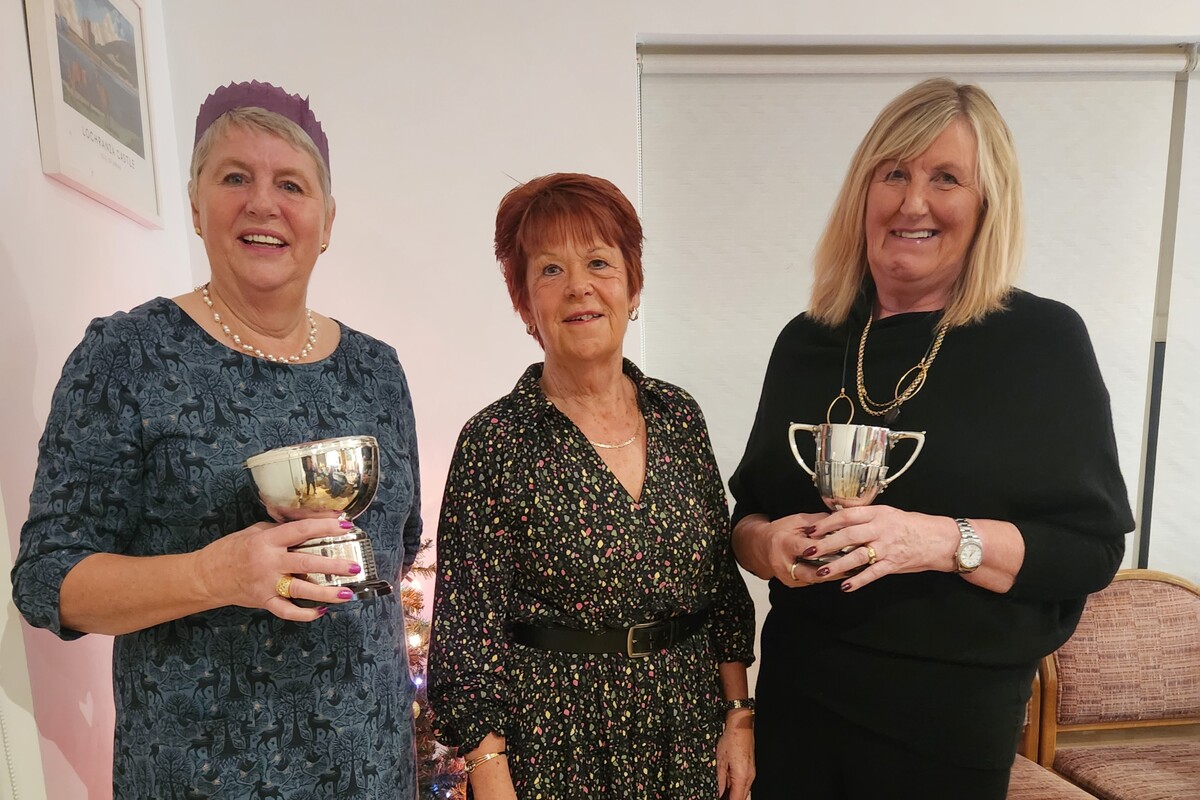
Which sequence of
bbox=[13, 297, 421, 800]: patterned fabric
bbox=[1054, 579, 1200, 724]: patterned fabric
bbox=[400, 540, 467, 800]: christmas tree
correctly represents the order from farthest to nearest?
bbox=[1054, 579, 1200, 724]: patterned fabric → bbox=[400, 540, 467, 800]: christmas tree → bbox=[13, 297, 421, 800]: patterned fabric

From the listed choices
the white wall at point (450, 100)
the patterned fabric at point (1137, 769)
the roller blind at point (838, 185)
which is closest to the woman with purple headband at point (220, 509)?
the white wall at point (450, 100)

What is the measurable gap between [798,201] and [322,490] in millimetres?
2525

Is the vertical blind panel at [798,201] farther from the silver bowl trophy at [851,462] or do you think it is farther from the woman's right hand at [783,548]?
the silver bowl trophy at [851,462]

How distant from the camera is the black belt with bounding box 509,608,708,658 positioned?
4.13ft

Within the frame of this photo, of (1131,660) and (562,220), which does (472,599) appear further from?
(1131,660)

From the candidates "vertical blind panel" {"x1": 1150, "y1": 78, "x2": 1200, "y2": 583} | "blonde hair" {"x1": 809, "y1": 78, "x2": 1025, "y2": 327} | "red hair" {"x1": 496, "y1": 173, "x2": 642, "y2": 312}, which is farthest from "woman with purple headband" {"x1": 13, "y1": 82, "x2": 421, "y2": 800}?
"vertical blind panel" {"x1": 1150, "y1": 78, "x2": 1200, "y2": 583}

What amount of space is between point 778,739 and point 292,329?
114cm

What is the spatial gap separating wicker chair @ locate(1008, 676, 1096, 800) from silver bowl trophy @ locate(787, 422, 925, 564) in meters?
1.29

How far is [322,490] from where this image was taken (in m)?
0.92

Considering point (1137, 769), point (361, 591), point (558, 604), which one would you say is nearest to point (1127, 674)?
point (1137, 769)

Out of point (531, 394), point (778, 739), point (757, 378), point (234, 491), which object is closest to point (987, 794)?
point (778, 739)

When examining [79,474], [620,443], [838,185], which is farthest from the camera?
[838,185]

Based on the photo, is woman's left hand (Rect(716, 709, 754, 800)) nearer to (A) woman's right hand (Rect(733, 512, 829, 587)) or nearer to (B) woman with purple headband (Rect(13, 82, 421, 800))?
(A) woman's right hand (Rect(733, 512, 829, 587))

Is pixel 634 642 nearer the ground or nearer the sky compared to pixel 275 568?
nearer the ground
